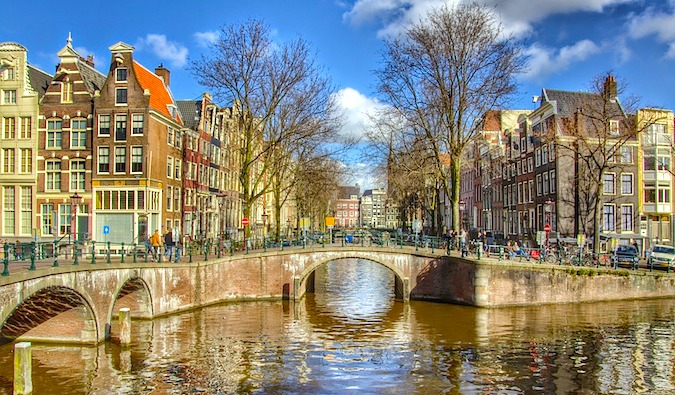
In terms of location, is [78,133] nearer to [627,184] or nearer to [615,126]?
[615,126]

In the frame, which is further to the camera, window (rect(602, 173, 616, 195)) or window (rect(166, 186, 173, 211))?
window (rect(602, 173, 616, 195))

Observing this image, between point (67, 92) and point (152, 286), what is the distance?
1975 centimetres

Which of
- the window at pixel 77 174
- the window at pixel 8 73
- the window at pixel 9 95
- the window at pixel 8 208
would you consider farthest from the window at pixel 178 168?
the window at pixel 8 73

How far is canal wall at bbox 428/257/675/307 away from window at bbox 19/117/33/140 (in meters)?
27.5

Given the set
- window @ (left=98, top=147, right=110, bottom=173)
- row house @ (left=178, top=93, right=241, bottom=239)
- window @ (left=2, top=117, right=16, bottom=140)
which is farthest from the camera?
row house @ (left=178, top=93, right=241, bottom=239)

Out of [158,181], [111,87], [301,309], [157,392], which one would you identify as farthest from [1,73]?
[157,392]

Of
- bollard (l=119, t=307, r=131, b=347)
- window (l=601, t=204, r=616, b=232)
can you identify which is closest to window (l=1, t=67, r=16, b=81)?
bollard (l=119, t=307, r=131, b=347)

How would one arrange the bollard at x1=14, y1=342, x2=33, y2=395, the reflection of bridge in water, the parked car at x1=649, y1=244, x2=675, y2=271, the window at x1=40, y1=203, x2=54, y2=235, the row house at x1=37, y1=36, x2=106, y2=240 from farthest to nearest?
the window at x1=40, y1=203, x2=54, y2=235
the row house at x1=37, y1=36, x2=106, y2=240
the parked car at x1=649, y1=244, x2=675, y2=271
the reflection of bridge in water
the bollard at x1=14, y1=342, x2=33, y2=395

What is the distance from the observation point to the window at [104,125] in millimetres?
41844

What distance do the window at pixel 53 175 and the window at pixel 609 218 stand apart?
1556 inches

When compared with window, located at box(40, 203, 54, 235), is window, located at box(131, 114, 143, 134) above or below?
above

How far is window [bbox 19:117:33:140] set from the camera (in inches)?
1682

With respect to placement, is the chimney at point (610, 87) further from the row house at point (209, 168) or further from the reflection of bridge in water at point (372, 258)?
the row house at point (209, 168)

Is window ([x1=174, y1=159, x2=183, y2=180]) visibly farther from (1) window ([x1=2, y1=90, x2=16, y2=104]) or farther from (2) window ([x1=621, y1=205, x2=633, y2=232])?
(2) window ([x1=621, y1=205, x2=633, y2=232])
